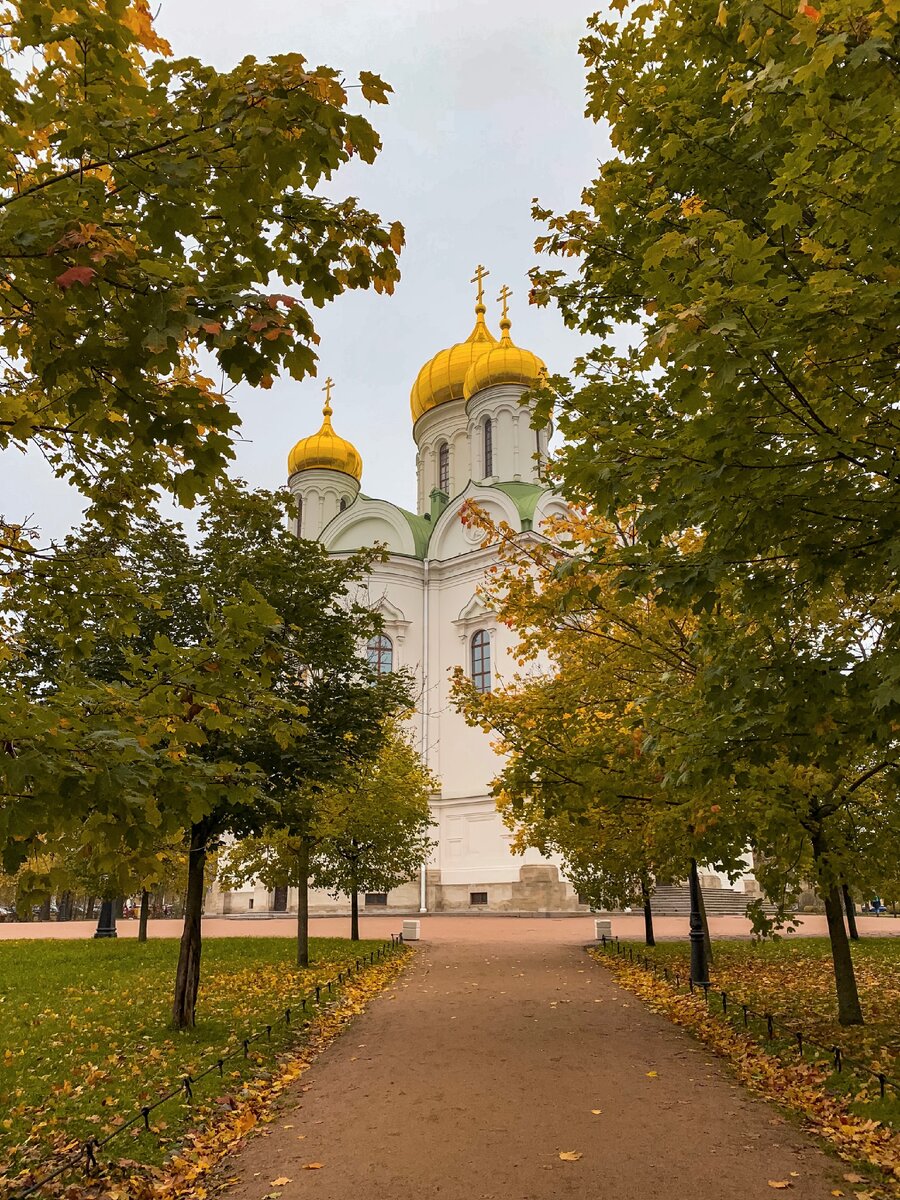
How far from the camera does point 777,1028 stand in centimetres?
909

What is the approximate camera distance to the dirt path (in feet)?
16.9

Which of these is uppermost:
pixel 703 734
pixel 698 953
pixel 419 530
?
pixel 419 530

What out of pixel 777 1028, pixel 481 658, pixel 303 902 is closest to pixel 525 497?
pixel 481 658

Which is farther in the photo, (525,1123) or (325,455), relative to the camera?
(325,455)

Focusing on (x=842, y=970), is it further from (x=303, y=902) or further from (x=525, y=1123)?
(x=303, y=902)

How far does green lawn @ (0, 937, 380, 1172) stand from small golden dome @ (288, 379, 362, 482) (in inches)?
1134

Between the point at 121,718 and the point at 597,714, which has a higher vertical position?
the point at 597,714

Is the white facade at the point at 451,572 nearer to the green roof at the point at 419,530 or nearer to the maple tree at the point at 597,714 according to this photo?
the green roof at the point at 419,530

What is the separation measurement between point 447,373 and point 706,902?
2770 cm

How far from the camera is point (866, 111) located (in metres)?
3.98

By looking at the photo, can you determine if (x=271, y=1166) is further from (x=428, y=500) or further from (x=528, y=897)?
(x=428, y=500)

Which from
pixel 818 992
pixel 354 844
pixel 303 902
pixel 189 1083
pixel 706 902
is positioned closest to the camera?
pixel 189 1083

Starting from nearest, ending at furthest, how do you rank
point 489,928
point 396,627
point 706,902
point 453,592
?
point 489,928
point 706,902
point 396,627
point 453,592

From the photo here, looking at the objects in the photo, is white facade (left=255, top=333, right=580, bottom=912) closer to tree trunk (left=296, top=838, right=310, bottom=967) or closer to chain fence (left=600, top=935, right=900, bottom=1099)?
tree trunk (left=296, top=838, right=310, bottom=967)
